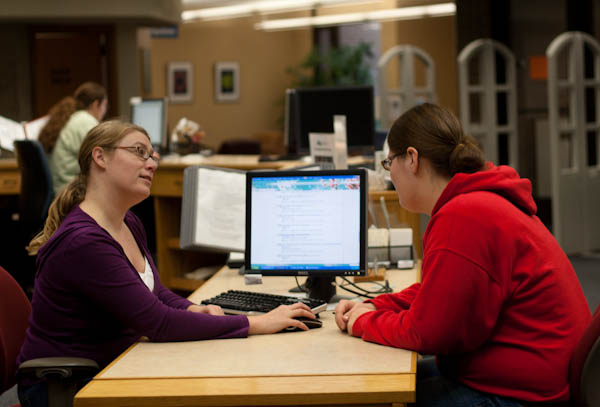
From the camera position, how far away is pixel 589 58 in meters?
7.79

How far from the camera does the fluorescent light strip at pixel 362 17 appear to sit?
11.2m

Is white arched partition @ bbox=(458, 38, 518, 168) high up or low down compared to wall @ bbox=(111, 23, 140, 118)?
down

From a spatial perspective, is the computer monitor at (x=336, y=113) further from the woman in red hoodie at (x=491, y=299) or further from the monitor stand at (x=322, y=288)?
the woman in red hoodie at (x=491, y=299)

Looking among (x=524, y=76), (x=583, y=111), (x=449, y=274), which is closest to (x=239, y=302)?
(x=449, y=274)

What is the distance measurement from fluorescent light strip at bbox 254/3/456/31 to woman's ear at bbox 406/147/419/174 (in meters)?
9.46

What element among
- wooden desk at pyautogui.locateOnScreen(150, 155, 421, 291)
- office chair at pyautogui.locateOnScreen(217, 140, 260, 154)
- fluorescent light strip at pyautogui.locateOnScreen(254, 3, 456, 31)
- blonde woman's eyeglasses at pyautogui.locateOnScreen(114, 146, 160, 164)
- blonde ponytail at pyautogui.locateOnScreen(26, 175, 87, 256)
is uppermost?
fluorescent light strip at pyautogui.locateOnScreen(254, 3, 456, 31)

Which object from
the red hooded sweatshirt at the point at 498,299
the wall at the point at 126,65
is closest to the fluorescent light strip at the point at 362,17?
the wall at the point at 126,65

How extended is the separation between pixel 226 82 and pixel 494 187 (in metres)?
11.3

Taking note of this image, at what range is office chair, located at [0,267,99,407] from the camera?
189 centimetres

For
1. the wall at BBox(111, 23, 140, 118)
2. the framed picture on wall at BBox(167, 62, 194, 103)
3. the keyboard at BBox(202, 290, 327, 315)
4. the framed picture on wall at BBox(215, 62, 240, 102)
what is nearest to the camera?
the keyboard at BBox(202, 290, 327, 315)

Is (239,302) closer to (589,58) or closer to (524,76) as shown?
(589,58)

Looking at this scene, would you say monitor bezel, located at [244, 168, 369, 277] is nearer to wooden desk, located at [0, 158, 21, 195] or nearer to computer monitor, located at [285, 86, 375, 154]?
computer monitor, located at [285, 86, 375, 154]

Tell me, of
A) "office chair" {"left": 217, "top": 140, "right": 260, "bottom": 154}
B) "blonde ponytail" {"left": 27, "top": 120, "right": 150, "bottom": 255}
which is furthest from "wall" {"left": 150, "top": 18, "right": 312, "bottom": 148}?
"blonde ponytail" {"left": 27, "top": 120, "right": 150, "bottom": 255}

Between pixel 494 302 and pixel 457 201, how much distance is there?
0.80 feet
